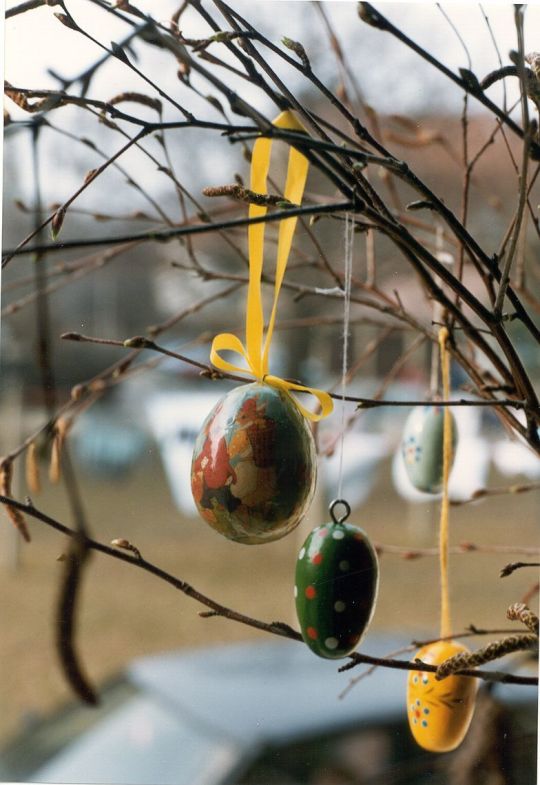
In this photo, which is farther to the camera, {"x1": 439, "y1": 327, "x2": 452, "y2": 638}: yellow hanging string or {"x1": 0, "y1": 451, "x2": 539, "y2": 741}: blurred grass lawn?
{"x1": 0, "y1": 451, "x2": 539, "y2": 741}: blurred grass lawn

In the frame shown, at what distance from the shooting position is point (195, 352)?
43.6 inches

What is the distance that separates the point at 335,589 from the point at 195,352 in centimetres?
72

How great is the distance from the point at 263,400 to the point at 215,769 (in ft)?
2.68

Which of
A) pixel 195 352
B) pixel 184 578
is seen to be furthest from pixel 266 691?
pixel 184 578

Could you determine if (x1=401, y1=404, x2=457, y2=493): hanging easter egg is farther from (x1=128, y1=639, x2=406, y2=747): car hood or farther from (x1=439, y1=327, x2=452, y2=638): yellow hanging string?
(x1=128, y1=639, x2=406, y2=747): car hood

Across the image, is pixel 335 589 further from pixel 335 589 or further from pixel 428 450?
pixel 428 450

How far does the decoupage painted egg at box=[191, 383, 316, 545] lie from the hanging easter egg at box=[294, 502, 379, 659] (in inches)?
0.9

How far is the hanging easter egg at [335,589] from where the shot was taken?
0.42m

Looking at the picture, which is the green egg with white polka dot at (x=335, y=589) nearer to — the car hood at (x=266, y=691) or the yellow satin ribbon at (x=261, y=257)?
the yellow satin ribbon at (x=261, y=257)

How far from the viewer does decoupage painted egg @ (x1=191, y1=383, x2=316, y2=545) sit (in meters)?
0.41

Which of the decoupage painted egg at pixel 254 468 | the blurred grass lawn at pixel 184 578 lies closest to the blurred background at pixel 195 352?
the blurred grass lawn at pixel 184 578

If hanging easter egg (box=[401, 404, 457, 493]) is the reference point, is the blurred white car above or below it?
below

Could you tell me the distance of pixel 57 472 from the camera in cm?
51

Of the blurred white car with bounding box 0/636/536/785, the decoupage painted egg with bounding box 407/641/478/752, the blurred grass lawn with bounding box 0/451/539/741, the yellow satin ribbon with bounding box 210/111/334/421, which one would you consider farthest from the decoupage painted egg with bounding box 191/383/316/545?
the blurred grass lawn with bounding box 0/451/539/741
